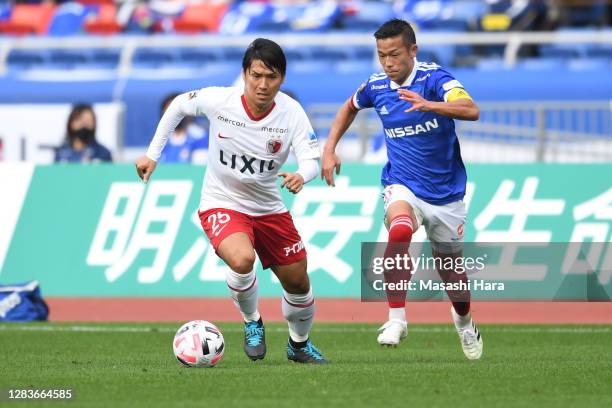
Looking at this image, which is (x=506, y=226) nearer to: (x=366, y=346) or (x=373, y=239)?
(x=373, y=239)

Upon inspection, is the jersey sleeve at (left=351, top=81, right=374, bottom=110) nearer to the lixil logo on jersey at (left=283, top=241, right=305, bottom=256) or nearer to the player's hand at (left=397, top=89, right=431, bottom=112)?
the player's hand at (left=397, top=89, right=431, bottom=112)

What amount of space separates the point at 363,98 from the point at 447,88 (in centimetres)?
88

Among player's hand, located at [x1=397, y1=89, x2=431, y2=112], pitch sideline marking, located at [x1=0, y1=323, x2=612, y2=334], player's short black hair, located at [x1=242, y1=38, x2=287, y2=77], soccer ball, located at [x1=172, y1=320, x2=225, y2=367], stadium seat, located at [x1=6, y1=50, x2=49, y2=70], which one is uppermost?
player's short black hair, located at [x1=242, y1=38, x2=287, y2=77]

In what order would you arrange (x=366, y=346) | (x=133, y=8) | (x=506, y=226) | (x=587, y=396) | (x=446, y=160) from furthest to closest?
(x=133, y=8), (x=506, y=226), (x=366, y=346), (x=446, y=160), (x=587, y=396)

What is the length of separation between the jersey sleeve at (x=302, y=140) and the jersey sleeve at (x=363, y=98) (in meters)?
0.93

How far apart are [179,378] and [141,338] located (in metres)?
3.87

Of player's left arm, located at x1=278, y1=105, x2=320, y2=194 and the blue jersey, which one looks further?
the blue jersey

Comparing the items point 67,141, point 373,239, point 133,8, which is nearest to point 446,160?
point 373,239

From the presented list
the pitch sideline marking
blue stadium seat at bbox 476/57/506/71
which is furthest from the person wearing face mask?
blue stadium seat at bbox 476/57/506/71

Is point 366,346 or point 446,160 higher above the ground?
point 446,160

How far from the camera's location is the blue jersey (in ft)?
33.9

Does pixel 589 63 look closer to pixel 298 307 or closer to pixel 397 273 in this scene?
pixel 397 273

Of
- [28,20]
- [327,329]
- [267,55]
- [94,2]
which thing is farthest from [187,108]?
[94,2]

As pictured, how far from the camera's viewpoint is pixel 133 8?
26625mm
